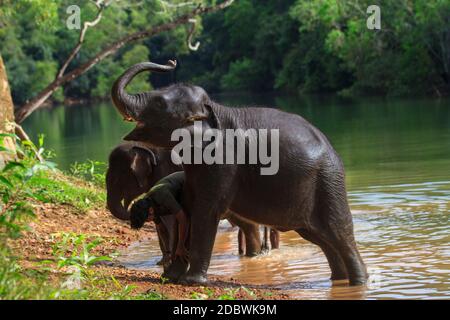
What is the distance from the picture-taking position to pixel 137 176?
1056 cm

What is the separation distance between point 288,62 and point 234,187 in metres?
63.3

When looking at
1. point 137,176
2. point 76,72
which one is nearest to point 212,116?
point 137,176

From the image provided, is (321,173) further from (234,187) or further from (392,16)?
(392,16)

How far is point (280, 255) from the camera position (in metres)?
10.8

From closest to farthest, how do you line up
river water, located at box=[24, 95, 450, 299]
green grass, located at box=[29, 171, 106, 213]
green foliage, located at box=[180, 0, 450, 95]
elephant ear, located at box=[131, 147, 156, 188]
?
river water, located at box=[24, 95, 450, 299], elephant ear, located at box=[131, 147, 156, 188], green grass, located at box=[29, 171, 106, 213], green foliage, located at box=[180, 0, 450, 95]

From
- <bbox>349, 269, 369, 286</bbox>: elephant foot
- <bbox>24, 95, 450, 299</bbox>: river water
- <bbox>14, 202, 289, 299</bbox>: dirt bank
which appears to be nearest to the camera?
<bbox>14, 202, 289, 299</bbox>: dirt bank

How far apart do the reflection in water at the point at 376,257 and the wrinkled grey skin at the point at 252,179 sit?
392mm

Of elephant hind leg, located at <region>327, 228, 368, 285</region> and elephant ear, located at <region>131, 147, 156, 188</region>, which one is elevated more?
elephant ear, located at <region>131, 147, 156, 188</region>

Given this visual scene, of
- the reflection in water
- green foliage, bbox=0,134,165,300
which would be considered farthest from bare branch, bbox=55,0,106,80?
green foliage, bbox=0,134,165,300

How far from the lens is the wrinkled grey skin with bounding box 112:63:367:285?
864cm

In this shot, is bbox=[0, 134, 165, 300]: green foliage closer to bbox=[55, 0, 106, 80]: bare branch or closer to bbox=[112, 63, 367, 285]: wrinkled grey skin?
bbox=[112, 63, 367, 285]: wrinkled grey skin

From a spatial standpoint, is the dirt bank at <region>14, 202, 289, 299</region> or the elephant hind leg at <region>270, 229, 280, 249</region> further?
the elephant hind leg at <region>270, 229, 280, 249</region>

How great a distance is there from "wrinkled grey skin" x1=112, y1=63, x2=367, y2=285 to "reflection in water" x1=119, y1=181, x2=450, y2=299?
15.4 inches

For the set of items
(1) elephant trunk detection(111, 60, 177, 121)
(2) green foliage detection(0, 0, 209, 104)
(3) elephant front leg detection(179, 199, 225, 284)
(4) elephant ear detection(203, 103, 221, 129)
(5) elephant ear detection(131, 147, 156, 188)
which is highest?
(1) elephant trunk detection(111, 60, 177, 121)
